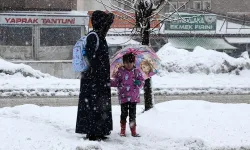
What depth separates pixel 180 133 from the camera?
816 centimetres

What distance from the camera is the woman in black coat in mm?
7332

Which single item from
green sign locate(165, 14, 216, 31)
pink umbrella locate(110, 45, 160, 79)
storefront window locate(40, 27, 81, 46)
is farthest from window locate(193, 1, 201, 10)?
pink umbrella locate(110, 45, 160, 79)

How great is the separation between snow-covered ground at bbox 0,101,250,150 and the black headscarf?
1.74m

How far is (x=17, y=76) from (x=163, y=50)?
23.3 ft

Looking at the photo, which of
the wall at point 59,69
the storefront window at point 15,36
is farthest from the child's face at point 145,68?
the storefront window at point 15,36

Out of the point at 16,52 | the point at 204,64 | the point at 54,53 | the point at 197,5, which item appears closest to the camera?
the point at 204,64

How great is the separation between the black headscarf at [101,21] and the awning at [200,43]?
68.3 feet

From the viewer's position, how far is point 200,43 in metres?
28.8

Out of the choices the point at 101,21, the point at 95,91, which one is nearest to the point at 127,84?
the point at 95,91

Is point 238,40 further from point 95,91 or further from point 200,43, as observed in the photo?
point 95,91

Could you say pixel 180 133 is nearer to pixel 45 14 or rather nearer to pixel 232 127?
pixel 232 127

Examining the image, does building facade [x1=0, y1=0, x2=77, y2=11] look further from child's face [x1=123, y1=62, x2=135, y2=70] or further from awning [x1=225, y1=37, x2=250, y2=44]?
child's face [x1=123, y1=62, x2=135, y2=70]

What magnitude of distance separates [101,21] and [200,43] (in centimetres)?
2202

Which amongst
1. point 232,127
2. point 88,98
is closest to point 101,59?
point 88,98
